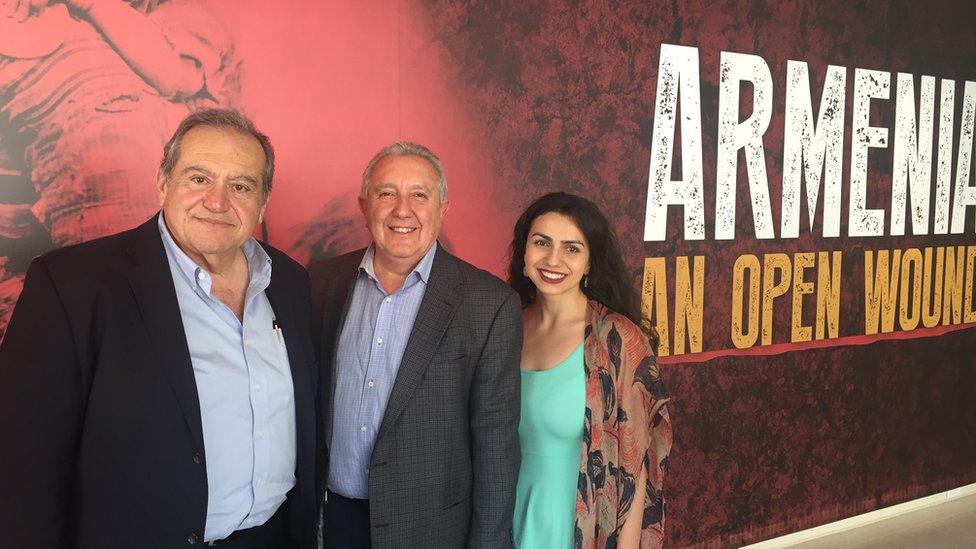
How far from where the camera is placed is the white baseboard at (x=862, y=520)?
14.2 feet

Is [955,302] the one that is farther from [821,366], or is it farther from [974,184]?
[821,366]

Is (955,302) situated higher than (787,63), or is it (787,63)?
(787,63)

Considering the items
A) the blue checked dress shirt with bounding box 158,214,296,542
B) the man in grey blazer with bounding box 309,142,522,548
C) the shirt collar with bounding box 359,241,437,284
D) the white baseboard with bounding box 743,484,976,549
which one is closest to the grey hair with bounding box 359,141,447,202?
the man in grey blazer with bounding box 309,142,522,548

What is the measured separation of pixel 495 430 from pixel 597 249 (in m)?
0.75

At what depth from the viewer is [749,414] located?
4.14 m

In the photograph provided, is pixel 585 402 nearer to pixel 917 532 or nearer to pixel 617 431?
pixel 617 431

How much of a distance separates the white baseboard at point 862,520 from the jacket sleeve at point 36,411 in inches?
145

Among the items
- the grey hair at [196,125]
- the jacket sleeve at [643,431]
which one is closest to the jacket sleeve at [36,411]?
the grey hair at [196,125]

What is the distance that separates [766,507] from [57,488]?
375 centimetres

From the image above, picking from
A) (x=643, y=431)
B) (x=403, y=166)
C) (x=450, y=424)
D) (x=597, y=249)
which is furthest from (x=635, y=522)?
(x=403, y=166)

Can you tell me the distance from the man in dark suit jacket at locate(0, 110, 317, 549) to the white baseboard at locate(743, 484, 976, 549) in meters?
3.30

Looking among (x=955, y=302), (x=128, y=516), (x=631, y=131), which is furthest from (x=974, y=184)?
(x=128, y=516)

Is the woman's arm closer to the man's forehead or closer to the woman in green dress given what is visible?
the woman in green dress

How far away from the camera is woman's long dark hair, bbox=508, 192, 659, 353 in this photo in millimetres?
2432
